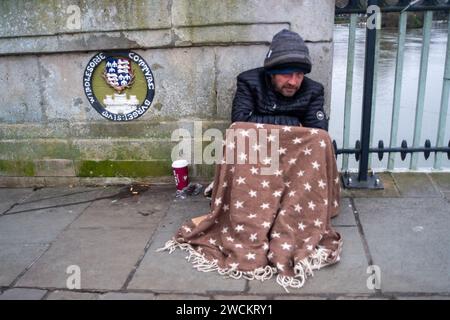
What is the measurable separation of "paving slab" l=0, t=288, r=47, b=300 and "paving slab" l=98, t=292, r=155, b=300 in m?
0.39

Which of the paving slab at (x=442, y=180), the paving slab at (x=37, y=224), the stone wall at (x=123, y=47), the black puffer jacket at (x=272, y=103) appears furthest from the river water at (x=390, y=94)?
the paving slab at (x=37, y=224)

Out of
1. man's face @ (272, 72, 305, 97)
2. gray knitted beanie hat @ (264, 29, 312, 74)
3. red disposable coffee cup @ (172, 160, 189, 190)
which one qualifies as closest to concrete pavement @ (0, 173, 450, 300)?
red disposable coffee cup @ (172, 160, 189, 190)

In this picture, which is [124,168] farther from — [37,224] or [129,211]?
[37,224]

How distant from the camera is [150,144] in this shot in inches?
177

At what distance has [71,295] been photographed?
284cm

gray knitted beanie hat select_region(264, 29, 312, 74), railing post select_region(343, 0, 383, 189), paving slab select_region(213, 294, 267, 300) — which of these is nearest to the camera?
paving slab select_region(213, 294, 267, 300)

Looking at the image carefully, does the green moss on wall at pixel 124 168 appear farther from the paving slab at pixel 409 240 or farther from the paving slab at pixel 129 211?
the paving slab at pixel 409 240

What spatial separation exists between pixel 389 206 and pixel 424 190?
0.51 meters

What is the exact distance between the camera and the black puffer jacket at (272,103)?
3.62 metres

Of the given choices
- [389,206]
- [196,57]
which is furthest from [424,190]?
[196,57]

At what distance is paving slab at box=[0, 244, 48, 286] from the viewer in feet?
10.1

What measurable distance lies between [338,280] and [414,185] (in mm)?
1791

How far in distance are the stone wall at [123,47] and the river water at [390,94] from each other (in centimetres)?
162

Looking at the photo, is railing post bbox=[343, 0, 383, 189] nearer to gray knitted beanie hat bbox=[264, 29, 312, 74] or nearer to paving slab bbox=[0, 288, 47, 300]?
gray knitted beanie hat bbox=[264, 29, 312, 74]
